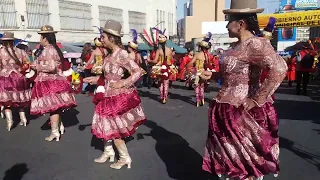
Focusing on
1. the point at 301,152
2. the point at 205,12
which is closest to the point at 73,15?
the point at 301,152

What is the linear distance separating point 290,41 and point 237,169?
95.9 ft

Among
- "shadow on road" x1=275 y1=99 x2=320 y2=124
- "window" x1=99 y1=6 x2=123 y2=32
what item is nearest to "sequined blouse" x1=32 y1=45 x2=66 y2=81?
"shadow on road" x1=275 y1=99 x2=320 y2=124

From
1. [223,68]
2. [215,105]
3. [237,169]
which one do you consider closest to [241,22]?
[223,68]

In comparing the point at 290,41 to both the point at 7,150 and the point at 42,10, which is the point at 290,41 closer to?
the point at 42,10

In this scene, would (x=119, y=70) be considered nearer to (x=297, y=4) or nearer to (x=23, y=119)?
(x=23, y=119)

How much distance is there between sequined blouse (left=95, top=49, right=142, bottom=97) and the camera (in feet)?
12.1

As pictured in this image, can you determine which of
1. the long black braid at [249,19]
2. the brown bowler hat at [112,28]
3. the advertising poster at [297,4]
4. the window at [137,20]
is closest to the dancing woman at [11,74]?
the brown bowler hat at [112,28]

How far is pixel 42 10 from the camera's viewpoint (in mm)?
20484

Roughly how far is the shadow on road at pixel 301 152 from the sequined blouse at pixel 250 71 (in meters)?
2.15

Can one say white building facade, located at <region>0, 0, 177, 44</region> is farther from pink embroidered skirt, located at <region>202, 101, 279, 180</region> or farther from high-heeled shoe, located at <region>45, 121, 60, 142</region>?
pink embroidered skirt, located at <region>202, 101, 279, 180</region>

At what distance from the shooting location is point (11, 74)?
5.87 meters

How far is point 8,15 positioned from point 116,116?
57.5 feet

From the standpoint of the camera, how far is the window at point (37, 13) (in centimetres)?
1950

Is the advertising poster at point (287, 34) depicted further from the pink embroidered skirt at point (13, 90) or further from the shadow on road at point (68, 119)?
the pink embroidered skirt at point (13, 90)
